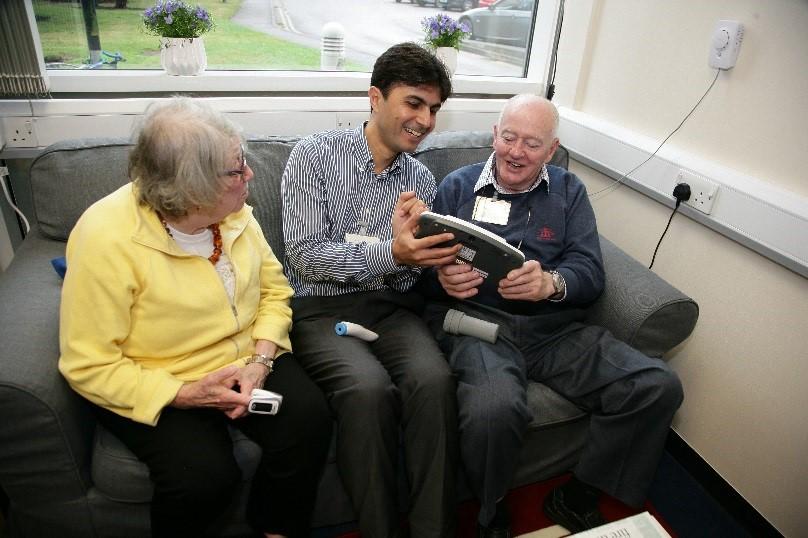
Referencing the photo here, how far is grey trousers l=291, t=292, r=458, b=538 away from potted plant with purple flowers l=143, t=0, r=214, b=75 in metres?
1.24

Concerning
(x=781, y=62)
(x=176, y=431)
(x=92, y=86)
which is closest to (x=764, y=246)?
(x=781, y=62)

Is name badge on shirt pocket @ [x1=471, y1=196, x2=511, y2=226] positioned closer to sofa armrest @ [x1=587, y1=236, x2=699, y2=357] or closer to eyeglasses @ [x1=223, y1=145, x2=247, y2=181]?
sofa armrest @ [x1=587, y1=236, x2=699, y2=357]

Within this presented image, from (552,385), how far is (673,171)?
2.73ft

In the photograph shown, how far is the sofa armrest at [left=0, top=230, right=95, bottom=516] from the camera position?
1130mm

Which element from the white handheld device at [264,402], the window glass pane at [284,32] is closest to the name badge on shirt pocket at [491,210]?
the white handheld device at [264,402]

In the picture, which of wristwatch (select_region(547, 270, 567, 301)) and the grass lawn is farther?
the grass lawn

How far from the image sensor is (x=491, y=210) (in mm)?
1744

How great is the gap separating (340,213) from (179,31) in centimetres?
100

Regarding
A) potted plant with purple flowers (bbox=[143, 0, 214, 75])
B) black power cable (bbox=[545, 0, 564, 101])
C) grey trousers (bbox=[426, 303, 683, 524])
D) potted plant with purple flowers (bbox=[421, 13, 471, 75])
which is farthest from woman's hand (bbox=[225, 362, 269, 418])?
black power cable (bbox=[545, 0, 564, 101])

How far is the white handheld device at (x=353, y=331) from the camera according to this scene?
1.55 m

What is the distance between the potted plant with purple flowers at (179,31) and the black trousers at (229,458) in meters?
1.29

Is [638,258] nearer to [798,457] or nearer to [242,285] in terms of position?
[798,457]

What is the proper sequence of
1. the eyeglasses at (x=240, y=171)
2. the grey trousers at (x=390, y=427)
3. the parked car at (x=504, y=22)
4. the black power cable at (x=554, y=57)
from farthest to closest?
1. the parked car at (x=504, y=22)
2. the black power cable at (x=554, y=57)
3. the grey trousers at (x=390, y=427)
4. the eyeglasses at (x=240, y=171)

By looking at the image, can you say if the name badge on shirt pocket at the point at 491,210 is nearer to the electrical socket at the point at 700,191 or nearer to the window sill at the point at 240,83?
the electrical socket at the point at 700,191
